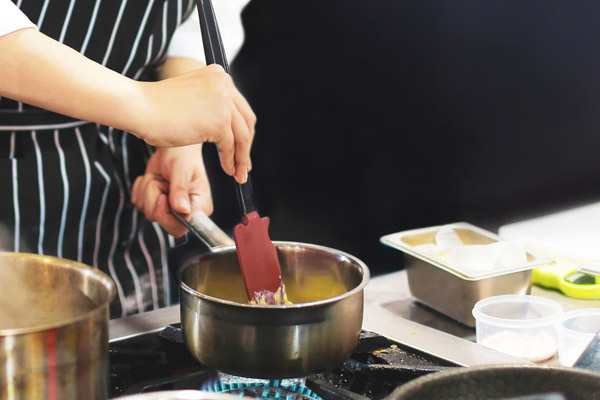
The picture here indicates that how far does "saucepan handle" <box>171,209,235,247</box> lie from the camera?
1088 millimetres

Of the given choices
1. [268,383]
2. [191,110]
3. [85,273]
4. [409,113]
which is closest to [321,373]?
[268,383]

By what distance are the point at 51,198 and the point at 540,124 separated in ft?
7.95

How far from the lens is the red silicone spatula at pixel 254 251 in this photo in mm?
983

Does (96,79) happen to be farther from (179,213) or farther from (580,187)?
(580,187)

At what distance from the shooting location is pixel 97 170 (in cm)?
150

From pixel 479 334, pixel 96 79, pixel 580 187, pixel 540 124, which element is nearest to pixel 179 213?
pixel 96 79

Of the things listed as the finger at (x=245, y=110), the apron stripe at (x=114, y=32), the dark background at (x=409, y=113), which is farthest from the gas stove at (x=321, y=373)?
the dark background at (x=409, y=113)

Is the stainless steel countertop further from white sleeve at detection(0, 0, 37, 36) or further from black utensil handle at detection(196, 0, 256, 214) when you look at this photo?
white sleeve at detection(0, 0, 37, 36)

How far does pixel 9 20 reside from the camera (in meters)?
0.96

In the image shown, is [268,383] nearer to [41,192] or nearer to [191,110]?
[191,110]

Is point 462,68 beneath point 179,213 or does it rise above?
above

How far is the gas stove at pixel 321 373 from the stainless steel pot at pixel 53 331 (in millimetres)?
142

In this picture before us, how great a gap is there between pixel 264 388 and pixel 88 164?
0.81 m

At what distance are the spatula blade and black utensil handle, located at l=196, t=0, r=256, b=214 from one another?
4 cm
